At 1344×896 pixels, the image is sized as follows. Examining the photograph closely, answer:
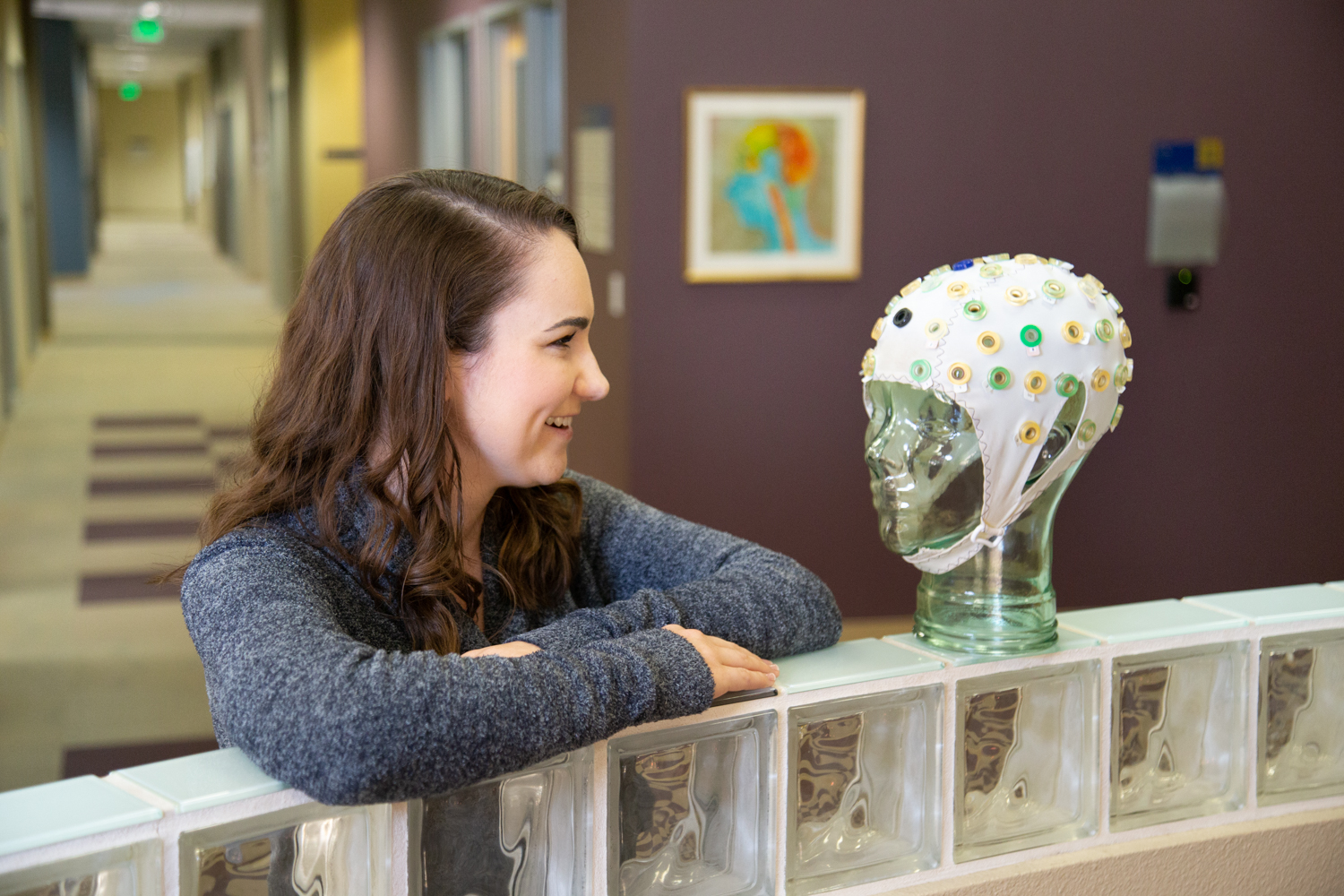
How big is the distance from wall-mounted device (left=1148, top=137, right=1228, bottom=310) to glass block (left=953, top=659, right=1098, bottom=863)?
3.49 m

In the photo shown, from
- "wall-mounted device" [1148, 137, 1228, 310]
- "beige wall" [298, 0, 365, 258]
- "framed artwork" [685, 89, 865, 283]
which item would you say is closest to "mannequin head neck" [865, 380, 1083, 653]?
"framed artwork" [685, 89, 865, 283]

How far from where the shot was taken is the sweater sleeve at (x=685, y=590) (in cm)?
133

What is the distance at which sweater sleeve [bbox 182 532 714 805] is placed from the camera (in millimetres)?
970

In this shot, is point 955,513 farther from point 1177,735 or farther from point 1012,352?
point 1177,735

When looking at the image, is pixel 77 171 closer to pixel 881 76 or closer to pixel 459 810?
pixel 881 76

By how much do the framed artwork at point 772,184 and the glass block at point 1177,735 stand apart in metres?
3.01

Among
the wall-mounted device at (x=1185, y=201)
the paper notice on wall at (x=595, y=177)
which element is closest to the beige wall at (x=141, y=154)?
the paper notice on wall at (x=595, y=177)

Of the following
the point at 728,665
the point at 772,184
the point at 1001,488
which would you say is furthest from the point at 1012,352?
the point at 772,184

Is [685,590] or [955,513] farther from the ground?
[955,513]

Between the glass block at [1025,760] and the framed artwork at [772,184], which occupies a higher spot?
the framed artwork at [772,184]

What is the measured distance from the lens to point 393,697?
0.99 metres

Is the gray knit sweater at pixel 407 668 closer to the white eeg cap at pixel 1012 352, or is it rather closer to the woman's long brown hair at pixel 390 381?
the woman's long brown hair at pixel 390 381

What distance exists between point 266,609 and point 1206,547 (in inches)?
167

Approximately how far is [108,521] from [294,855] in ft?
17.7
